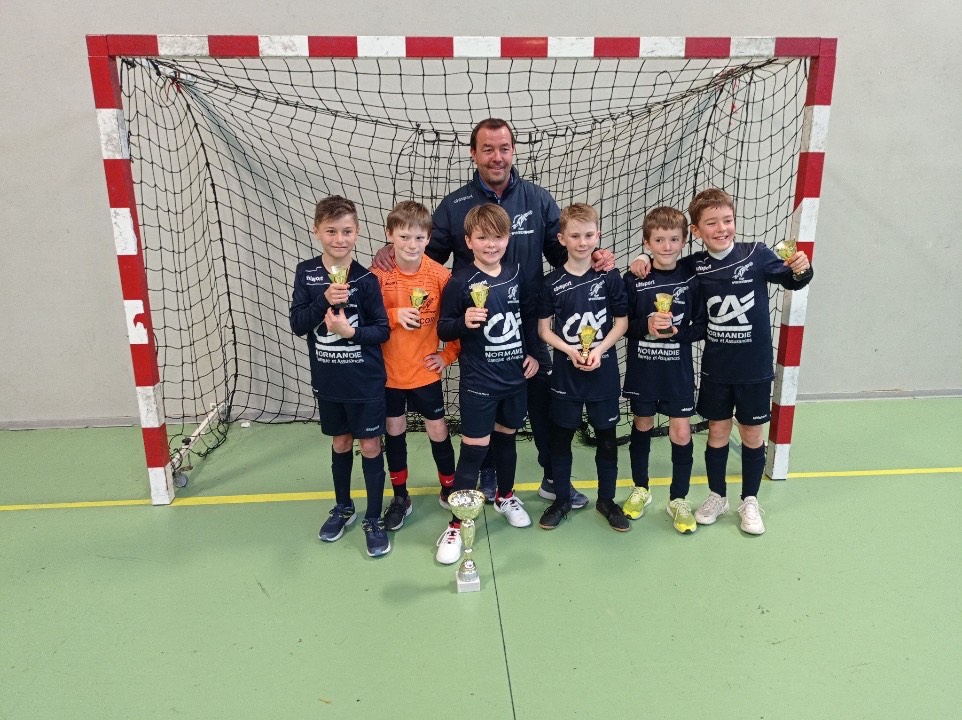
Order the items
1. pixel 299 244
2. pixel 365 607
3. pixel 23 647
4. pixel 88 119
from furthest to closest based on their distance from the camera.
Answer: pixel 299 244 → pixel 88 119 → pixel 365 607 → pixel 23 647

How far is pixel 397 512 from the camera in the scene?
308 cm

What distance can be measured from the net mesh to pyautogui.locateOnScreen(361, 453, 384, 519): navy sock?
5.27 ft

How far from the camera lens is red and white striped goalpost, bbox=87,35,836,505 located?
2760 mm

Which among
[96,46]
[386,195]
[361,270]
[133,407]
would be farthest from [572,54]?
[133,407]

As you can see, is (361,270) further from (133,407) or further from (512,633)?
(133,407)

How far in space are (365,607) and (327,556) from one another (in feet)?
1.38

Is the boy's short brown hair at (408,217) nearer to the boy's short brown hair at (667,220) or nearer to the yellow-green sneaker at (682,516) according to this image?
the boy's short brown hair at (667,220)

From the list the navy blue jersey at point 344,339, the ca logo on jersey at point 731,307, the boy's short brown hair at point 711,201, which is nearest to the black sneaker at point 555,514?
the navy blue jersey at point 344,339

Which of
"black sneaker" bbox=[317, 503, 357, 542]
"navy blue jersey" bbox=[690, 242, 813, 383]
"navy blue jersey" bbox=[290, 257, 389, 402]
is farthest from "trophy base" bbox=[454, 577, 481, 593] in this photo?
"navy blue jersey" bbox=[690, 242, 813, 383]

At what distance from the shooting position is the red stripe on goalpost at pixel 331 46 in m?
2.75

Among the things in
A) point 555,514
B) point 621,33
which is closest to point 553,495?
point 555,514

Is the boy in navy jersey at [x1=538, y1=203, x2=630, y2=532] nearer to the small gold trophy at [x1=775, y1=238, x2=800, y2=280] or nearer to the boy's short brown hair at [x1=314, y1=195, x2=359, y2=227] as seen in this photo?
the small gold trophy at [x1=775, y1=238, x2=800, y2=280]

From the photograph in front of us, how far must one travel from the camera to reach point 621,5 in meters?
3.94

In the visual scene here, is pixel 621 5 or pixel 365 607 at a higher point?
pixel 621 5
